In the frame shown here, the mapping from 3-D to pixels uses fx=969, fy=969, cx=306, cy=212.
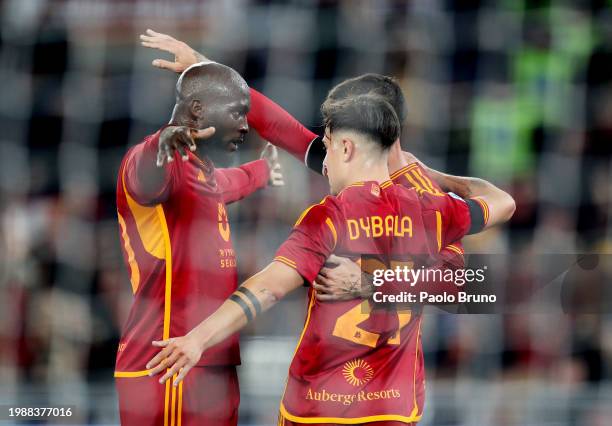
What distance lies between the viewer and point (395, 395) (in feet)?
7.89

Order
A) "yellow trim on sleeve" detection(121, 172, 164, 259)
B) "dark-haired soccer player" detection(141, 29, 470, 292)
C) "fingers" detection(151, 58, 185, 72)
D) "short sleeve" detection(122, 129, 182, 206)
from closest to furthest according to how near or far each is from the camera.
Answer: "short sleeve" detection(122, 129, 182, 206) < "dark-haired soccer player" detection(141, 29, 470, 292) < "yellow trim on sleeve" detection(121, 172, 164, 259) < "fingers" detection(151, 58, 185, 72)

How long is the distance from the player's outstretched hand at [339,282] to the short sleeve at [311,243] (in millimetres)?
44

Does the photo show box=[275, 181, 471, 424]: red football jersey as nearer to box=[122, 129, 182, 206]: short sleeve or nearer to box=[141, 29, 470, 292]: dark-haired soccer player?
box=[141, 29, 470, 292]: dark-haired soccer player

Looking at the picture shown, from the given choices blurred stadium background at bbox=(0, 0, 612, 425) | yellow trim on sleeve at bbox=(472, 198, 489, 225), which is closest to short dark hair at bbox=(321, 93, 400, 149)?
yellow trim on sleeve at bbox=(472, 198, 489, 225)

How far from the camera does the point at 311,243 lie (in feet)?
7.38

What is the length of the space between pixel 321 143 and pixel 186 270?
65 centimetres

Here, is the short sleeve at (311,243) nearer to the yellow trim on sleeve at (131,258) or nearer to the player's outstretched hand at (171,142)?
the player's outstretched hand at (171,142)

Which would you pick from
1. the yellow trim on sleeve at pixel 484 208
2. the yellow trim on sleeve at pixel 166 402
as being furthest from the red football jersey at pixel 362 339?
the yellow trim on sleeve at pixel 166 402

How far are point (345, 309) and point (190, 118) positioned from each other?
67 cm

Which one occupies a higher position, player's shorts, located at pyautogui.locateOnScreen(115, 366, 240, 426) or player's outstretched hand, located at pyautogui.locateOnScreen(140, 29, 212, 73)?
player's outstretched hand, located at pyautogui.locateOnScreen(140, 29, 212, 73)

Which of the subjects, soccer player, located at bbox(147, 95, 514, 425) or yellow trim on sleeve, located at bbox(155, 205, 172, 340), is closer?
soccer player, located at bbox(147, 95, 514, 425)

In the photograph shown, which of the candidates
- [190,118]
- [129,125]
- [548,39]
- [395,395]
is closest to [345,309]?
[395,395]

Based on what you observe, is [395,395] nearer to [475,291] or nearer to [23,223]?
[475,291]

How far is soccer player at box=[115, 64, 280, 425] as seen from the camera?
8.32 feet
